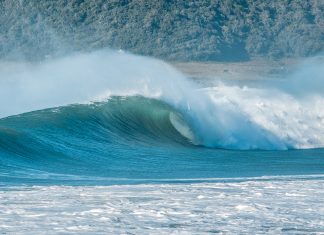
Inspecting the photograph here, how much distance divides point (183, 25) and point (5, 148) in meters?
45.6

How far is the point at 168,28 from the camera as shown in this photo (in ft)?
207

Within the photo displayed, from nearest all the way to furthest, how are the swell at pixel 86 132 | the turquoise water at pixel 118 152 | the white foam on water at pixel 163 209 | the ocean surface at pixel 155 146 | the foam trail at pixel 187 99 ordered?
the white foam on water at pixel 163 209, the ocean surface at pixel 155 146, the turquoise water at pixel 118 152, the swell at pixel 86 132, the foam trail at pixel 187 99

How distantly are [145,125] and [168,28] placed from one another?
1523 inches

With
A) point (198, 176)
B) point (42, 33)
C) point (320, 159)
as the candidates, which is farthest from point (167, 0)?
point (198, 176)

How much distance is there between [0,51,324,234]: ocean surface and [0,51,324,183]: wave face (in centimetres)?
3

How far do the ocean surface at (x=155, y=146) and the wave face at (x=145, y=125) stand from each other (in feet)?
0.11

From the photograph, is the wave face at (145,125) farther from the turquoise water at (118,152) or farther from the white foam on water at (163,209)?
the white foam on water at (163,209)

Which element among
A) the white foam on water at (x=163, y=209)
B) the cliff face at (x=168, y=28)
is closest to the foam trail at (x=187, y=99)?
the white foam on water at (x=163, y=209)

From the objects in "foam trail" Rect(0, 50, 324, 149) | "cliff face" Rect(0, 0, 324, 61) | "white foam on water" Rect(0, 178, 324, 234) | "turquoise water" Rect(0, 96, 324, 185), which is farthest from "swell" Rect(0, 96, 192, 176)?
"cliff face" Rect(0, 0, 324, 61)

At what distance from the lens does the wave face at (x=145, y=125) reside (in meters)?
18.5

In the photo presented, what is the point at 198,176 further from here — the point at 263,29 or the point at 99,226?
the point at 263,29

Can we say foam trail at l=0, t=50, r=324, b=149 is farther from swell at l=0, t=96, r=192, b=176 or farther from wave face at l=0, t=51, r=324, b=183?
swell at l=0, t=96, r=192, b=176

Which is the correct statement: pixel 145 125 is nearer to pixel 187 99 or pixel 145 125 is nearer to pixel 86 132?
pixel 187 99

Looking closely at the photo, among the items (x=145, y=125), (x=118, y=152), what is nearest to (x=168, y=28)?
(x=145, y=125)
